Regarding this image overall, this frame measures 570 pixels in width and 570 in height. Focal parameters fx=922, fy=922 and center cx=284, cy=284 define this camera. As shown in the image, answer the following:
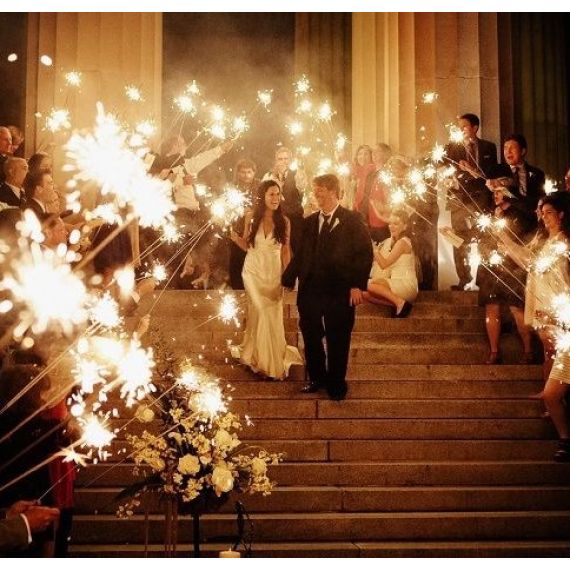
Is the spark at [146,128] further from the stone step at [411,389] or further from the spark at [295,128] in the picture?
the stone step at [411,389]

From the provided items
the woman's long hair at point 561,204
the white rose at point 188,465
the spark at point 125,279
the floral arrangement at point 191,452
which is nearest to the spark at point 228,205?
the spark at point 125,279

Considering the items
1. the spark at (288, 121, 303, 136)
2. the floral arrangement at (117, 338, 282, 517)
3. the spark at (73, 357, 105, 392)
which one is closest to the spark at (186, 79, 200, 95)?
the spark at (288, 121, 303, 136)

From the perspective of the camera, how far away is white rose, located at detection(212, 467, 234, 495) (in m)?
5.64

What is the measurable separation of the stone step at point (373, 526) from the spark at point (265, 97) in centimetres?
1058

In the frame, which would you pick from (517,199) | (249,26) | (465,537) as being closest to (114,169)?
(465,537)

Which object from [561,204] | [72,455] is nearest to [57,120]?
[561,204]

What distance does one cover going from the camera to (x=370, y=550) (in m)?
7.28

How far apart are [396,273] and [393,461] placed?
3.20 metres

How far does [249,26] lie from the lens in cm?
1709

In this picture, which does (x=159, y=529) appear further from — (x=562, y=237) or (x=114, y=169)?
(x=562, y=237)

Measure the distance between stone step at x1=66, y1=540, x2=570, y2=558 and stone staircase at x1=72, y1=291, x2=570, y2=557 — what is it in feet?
0.04

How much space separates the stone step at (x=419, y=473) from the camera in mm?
8242

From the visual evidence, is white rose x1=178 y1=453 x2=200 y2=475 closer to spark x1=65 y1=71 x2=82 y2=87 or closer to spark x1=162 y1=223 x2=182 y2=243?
spark x1=162 y1=223 x2=182 y2=243

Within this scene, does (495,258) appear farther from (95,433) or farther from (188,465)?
(95,433)
